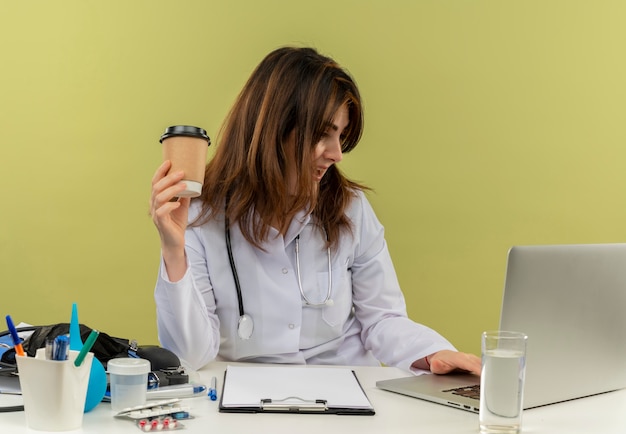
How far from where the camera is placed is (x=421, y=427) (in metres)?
1.19

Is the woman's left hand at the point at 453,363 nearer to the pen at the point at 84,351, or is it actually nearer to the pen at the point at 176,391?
the pen at the point at 176,391

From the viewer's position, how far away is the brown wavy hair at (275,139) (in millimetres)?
1888

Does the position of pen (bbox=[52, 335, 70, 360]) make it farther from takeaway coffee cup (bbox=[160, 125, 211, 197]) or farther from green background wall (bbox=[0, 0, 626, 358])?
green background wall (bbox=[0, 0, 626, 358])

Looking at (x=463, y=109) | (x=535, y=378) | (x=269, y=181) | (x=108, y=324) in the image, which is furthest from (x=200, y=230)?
(x=463, y=109)

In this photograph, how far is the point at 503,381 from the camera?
1.13m

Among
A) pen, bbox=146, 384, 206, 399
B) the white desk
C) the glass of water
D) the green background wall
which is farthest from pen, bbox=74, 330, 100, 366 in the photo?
the green background wall

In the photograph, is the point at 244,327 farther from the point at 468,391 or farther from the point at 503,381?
the point at 503,381

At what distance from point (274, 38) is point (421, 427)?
6.67 feet

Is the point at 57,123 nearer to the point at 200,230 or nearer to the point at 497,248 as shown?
the point at 200,230

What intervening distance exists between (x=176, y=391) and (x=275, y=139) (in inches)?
30.4

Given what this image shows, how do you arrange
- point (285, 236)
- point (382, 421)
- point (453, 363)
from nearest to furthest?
1. point (382, 421)
2. point (453, 363)
3. point (285, 236)

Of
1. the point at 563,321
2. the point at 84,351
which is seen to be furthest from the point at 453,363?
the point at 84,351

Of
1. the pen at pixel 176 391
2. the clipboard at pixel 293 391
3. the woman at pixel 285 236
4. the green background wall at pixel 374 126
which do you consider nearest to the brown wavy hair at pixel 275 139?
the woman at pixel 285 236

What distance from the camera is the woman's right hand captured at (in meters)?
1.41
